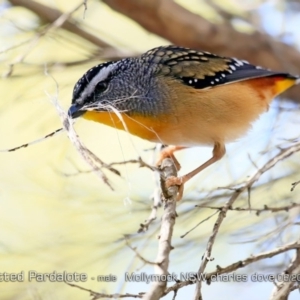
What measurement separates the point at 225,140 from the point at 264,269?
0.77 meters

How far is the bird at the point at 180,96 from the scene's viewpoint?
117 inches

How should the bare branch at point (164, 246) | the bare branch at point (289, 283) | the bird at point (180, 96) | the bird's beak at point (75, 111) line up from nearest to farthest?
the bare branch at point (164, 246) < the bare branch at point (289, 283) < the bird's beak at point (75, 111) < the bird at point (180, 96)

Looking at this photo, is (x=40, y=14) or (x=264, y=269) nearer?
(x=264, y=269)

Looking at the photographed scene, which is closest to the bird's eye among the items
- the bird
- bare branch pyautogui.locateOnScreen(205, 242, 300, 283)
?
the bird

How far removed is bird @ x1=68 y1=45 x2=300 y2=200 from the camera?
117 inches

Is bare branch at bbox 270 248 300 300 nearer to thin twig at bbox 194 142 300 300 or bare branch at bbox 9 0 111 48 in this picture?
thin twig at bbox 194 142 300 300

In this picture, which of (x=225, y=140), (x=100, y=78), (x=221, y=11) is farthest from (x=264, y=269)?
(x=221, y=11)

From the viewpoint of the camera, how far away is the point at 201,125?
3109 mm

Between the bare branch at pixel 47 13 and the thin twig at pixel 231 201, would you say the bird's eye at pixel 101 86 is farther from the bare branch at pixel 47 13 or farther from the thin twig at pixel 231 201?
the thin twig at pixel 231 201

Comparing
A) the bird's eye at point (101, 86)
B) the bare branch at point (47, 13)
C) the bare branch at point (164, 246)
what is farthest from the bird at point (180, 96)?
the bare branch at point (47, 13)

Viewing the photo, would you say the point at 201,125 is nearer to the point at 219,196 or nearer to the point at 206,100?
the point at 206,100

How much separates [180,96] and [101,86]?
0.41 metres

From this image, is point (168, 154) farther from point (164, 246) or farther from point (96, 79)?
point (164, 246)

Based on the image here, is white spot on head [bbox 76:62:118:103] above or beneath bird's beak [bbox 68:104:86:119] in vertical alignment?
above
